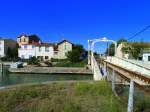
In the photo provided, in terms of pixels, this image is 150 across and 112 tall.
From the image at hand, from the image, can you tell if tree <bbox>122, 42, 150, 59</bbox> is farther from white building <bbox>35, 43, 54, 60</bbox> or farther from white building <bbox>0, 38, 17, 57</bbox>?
white building <bbox>0, 38, 17, 57</bbox>

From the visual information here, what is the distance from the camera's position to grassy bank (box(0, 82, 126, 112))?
1357 cm

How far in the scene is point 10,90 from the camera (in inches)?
725

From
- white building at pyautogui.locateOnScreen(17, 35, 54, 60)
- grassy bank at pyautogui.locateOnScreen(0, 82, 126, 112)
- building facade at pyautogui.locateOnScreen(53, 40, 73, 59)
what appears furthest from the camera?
white building at pyautogui.locateOnScreen(17, 35, 54, 60)

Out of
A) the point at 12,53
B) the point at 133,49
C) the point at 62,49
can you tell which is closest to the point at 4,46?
the point at 12,53

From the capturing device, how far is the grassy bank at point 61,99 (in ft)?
44.5

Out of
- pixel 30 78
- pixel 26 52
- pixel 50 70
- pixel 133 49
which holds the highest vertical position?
pixel 26 52

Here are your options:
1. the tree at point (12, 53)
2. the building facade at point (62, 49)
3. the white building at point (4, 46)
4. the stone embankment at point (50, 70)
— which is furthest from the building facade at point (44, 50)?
the stone embankment at point (50, 70)

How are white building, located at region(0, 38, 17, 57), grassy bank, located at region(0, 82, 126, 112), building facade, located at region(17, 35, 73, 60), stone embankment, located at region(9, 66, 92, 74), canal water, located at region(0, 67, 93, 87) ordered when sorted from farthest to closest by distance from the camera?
white building, located at region(0, 38, 17, 57) < building facade, located at region(17, 35, 73, 60) < stone embankment, located at region(9, 66, 92, 74) < canal water, located at region(0, 67, 93, 87) < grassy bank, located at region(0, 82, 126, 112)

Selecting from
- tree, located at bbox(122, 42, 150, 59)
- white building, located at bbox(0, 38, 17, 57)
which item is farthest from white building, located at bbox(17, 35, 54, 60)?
tree, located at bbox(122, 42, 150, 59)

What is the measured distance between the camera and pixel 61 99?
16234 millimetres

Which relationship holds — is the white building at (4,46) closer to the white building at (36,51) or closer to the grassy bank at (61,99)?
the white building at (36,51)

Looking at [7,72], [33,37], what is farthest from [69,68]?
[33,37]

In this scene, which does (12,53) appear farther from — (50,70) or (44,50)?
(50,70)

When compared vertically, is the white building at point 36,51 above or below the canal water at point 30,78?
above
